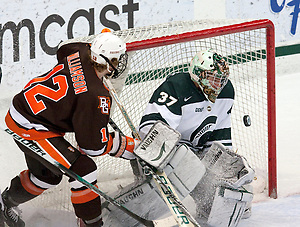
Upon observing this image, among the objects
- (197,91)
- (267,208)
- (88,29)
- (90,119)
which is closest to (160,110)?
(197,91)

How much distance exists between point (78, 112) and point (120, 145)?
33cm

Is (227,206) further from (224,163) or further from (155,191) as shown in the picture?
(155,191)

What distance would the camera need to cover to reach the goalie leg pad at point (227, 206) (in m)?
2.83

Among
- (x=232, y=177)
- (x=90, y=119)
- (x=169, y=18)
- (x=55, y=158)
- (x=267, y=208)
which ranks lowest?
(x=267, y=208)

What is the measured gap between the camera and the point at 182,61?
333 cm

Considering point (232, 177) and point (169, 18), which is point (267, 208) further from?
point (169, 18)

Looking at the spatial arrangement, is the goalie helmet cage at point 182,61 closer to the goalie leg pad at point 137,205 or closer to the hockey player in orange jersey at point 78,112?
the goalie leg pad at point 137,205

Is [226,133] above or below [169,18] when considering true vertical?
below

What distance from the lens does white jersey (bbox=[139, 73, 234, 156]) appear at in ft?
9.32

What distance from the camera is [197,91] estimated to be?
290cm

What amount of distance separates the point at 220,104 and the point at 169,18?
170cm

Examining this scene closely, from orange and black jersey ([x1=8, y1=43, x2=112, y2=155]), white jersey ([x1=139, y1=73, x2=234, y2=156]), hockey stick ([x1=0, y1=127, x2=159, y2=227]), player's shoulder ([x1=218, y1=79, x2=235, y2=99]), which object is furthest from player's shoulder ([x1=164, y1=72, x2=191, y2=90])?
hockey stick ([x1=0, y1=127, x2=159, y2=227])

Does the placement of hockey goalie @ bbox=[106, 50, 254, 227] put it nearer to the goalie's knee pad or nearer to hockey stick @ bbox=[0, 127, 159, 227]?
the goalie's knee pad

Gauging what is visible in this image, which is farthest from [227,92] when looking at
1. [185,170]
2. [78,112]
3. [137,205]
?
[78,112]
